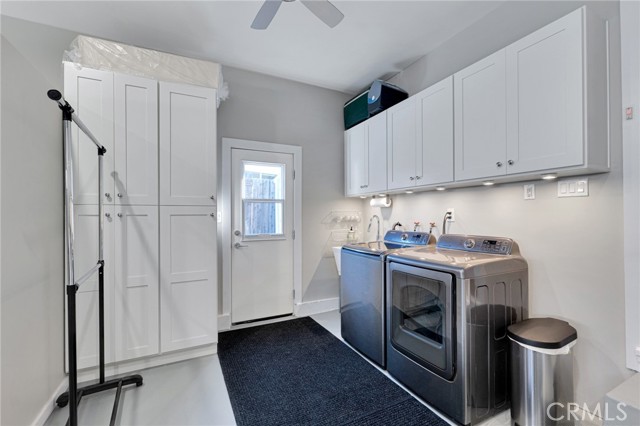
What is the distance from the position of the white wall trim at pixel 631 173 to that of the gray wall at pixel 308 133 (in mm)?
2636

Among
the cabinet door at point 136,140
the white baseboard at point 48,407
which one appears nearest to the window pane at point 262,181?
the cabinet door at point 136,140

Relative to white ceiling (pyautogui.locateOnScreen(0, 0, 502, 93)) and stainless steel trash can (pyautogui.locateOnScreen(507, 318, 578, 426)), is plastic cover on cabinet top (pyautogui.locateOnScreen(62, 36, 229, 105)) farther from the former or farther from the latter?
stainless steel trash can (pyautogui.locateOnScreen(507, 318, 578, 426))

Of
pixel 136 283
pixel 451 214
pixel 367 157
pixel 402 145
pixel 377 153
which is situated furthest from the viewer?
pixel 367 157

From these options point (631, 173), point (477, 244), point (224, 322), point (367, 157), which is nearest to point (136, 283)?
point (224, 322)

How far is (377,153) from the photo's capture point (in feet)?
10.0

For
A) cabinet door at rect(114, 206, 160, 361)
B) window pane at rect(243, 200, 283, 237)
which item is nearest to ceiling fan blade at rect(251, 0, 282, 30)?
cabinet door at rect(114, 206, 160, 361)

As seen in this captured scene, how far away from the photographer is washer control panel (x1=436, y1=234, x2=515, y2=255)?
2.04 metres

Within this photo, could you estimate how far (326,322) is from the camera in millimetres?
3283

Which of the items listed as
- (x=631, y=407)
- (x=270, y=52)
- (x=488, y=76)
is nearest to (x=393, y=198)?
(x=488, y=76)

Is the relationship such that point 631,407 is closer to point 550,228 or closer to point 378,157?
point 550,228

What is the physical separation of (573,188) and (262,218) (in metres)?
2.77

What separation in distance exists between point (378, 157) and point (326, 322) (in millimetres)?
1985

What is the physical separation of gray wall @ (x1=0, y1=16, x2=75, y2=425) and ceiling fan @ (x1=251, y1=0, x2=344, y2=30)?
1389 millimetres

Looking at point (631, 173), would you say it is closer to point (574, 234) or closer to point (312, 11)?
point (574, 234)
